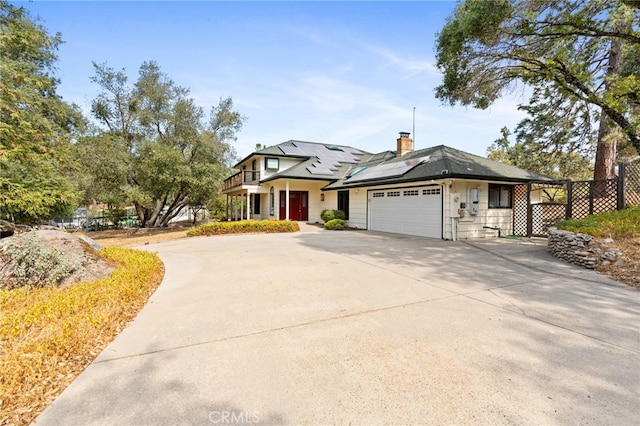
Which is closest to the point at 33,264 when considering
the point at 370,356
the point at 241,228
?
the point at 370,356

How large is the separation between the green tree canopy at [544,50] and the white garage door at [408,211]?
381 cm

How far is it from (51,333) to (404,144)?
17443 mm

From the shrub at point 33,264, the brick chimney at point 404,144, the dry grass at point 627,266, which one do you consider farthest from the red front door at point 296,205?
the dry grass at point 627,266

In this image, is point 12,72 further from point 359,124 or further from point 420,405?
point 359,124

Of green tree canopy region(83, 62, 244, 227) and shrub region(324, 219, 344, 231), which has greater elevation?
green tree canopy region(83, 62, 244, 227)

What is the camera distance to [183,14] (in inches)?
363

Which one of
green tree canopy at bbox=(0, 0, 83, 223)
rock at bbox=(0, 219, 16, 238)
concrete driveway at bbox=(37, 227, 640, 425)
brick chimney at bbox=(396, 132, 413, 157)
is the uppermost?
brick chimney at bbox=(396, 132, 413, 157)

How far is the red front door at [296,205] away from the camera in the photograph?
63.6ft

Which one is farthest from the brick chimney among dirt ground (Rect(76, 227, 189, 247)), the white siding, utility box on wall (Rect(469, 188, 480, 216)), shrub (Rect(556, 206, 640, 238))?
dirt ground (Rect(76, 227, 189, 247))

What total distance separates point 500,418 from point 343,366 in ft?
3.90

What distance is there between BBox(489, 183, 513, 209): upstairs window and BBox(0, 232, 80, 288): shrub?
45.1ft

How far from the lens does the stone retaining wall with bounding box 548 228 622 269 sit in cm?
632

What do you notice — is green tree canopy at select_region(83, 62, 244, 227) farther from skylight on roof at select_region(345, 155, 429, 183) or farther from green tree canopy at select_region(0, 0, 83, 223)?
skylight on roof at select_region(345, 155, 429, 183)

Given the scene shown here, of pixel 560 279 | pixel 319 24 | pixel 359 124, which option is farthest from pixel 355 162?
pixel 560 279
